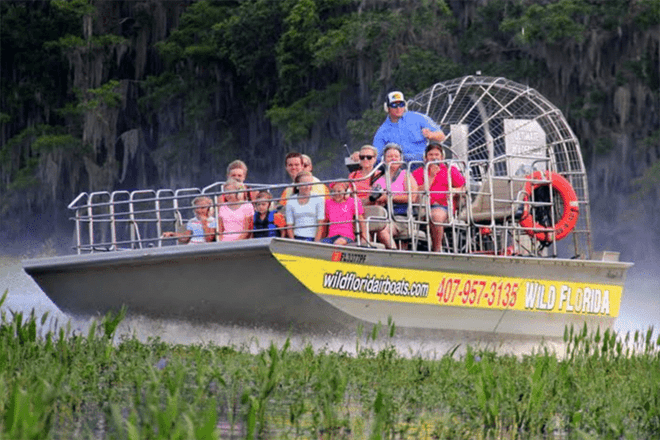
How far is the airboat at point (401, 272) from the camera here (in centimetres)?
1284

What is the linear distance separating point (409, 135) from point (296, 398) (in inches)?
278

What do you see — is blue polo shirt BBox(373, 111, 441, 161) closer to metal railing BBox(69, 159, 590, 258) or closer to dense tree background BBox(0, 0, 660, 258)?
metal railing BBox(69, 159, 590, 258)

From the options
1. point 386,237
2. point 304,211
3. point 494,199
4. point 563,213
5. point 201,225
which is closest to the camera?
point 304,211

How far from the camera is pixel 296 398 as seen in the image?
28.4 ft

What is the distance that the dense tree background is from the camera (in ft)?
117

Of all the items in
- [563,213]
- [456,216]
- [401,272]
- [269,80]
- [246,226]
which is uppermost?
[269,80]

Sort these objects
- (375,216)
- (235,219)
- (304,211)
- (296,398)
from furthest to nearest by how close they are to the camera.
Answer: (235,219) < (375,216) < (304,211) < (296,398)

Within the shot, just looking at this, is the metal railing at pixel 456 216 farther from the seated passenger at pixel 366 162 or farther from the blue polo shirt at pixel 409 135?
the blue polo shirt at pixel 409 135

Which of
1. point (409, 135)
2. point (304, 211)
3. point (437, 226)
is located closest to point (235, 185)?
point (304, 211)

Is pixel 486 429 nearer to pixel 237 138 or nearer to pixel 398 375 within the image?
pixel 398 375

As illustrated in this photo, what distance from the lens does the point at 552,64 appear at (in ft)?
117

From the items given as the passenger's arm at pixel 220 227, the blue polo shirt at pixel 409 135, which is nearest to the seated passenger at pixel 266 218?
the passenger's arm at pixel 220 227

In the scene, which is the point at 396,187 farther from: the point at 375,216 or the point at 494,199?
the point at 494,199

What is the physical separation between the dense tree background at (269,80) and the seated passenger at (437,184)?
2062cm
